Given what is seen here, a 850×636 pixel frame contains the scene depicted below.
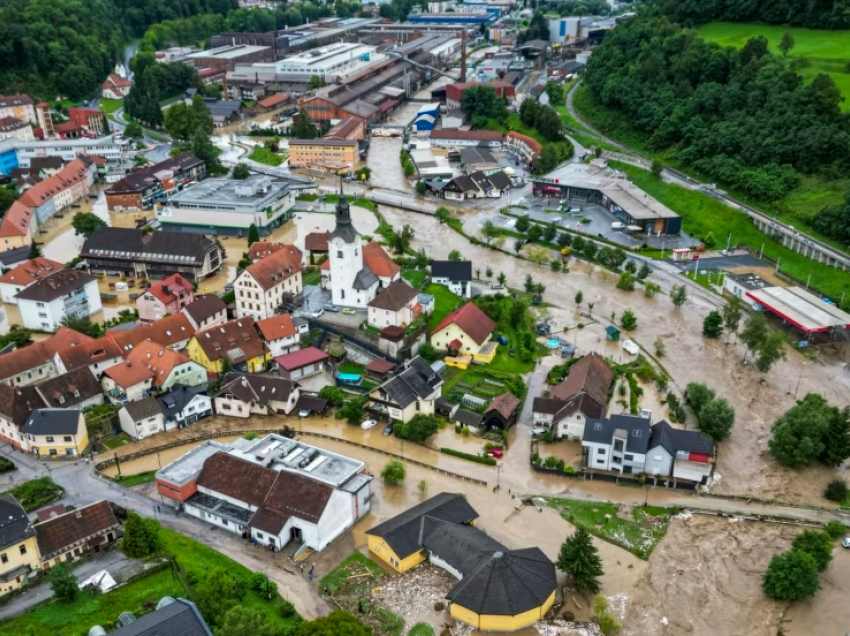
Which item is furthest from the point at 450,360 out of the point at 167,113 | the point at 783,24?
the point at 783,24

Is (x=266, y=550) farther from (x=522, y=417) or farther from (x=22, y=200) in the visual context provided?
(x=22, y=200)

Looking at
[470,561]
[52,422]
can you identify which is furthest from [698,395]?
[52,422]

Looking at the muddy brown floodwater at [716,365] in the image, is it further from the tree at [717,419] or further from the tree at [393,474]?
the tree at [393,474]

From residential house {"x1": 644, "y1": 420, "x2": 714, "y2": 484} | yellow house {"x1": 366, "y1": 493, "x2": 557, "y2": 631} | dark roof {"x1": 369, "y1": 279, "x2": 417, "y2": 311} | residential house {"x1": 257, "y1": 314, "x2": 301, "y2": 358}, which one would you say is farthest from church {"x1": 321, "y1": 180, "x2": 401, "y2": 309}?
residential house {"x1": 644, "y1": 420, "x2": 714, "y2": 484}

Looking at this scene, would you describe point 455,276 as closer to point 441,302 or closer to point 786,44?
point 441,302

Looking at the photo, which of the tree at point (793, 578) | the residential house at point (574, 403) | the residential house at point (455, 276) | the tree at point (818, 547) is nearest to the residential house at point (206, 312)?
the residential house at point (455, 276)

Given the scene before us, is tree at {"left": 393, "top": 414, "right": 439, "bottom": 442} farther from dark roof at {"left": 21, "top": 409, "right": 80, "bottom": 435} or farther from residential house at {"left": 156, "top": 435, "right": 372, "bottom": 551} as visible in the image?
dark roof at {"left": 21, "top": 409, "right": 80, "bottom": 435}
